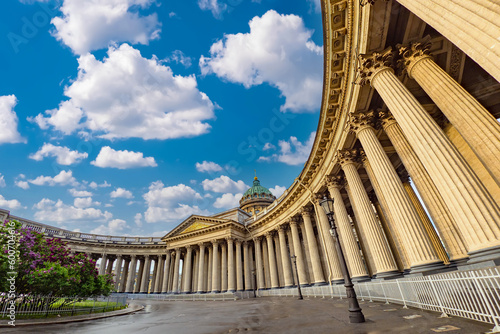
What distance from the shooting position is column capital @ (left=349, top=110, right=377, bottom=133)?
11.7 metres

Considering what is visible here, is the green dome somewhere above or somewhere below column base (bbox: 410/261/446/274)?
above

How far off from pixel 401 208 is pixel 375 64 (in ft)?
21.5

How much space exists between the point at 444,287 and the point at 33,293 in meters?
18.9

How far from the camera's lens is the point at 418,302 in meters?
6.98

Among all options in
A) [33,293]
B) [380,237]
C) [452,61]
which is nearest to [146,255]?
[33,293]

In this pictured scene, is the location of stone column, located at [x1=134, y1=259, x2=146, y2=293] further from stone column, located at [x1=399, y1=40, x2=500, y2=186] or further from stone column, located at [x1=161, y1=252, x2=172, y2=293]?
stone column, located at [x1=399, y1=40, x2=500, y2=186]

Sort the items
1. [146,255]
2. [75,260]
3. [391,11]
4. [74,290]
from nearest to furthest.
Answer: [391,11] → [74,290] → [75,260] → [146,255]

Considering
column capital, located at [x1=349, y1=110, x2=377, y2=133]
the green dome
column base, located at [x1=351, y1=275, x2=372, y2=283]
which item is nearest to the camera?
column capital, located at [x1=349, y1=110, x2=377, y2=133]

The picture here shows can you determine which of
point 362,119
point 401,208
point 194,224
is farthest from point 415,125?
point 194,224

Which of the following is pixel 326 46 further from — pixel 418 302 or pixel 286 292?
pixel 286 292

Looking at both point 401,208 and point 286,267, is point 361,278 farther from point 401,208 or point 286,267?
point 286,267

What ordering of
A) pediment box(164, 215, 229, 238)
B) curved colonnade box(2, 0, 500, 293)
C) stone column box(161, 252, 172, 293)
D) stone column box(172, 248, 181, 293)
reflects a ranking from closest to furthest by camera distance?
curved colonnade box(2, 0, 500, 293), pediment box(164, 215, 229, 238), stone column box(172, 248, 181, 293), stone column box(161, 252, 172, 293)

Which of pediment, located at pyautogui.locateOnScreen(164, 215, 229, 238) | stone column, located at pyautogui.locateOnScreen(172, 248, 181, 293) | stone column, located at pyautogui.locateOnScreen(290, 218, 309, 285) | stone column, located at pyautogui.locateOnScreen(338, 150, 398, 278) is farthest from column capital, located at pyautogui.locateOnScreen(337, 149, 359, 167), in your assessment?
stone column, located at pyautogui.locateOnScreen(172, 248, 181, 293)

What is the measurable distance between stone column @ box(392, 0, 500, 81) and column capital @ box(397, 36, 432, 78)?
172 inches
